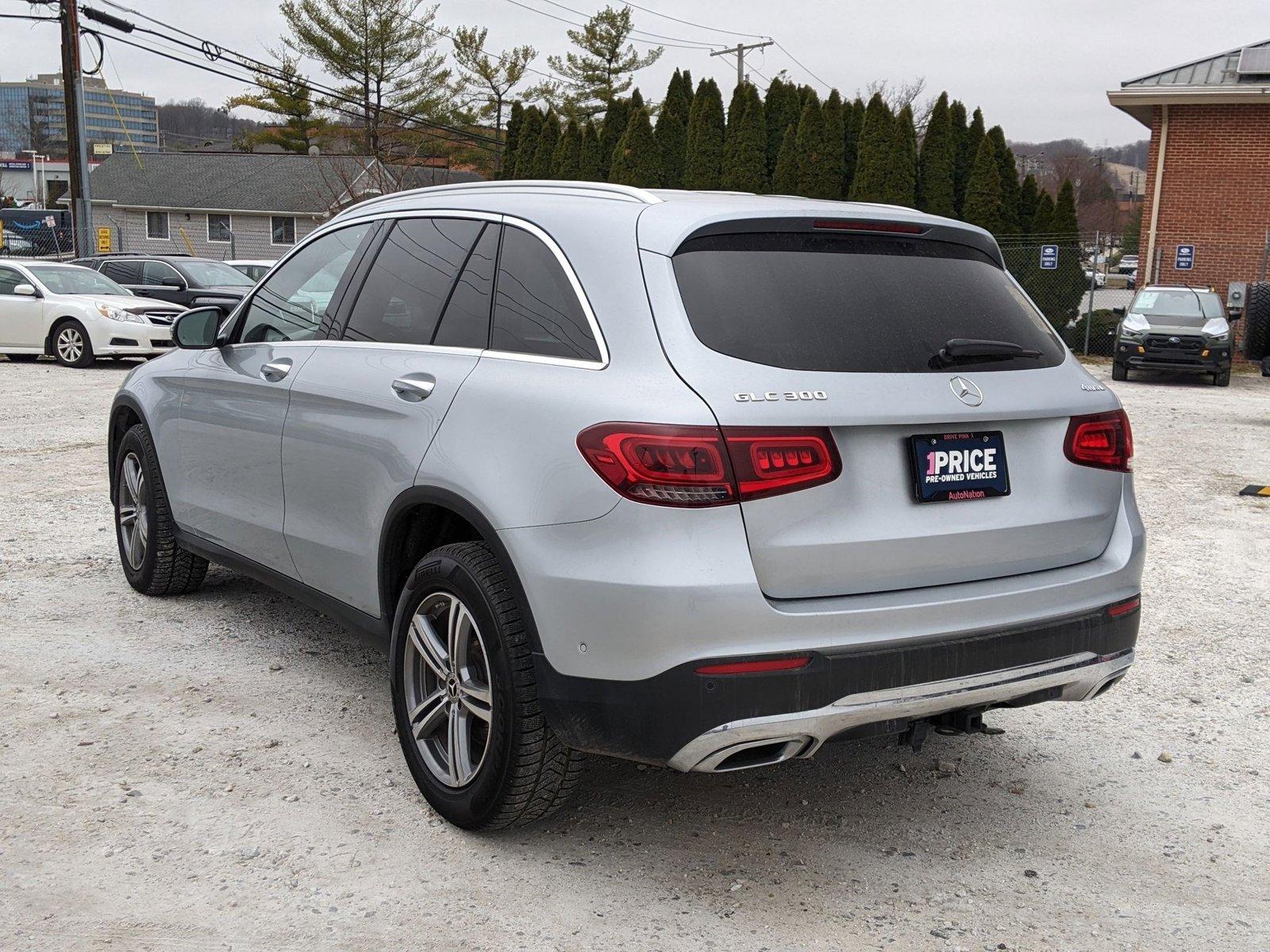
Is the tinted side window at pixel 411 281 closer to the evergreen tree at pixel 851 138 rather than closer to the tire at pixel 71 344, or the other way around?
the tire at pixel 71 344

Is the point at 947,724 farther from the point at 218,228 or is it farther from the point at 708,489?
the point at 218,228

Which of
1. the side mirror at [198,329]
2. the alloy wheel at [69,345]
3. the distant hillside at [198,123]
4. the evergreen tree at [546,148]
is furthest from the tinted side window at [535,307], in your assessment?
the distant hillside at [198,123]

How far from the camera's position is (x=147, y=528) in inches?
226

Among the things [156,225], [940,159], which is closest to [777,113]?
[940,159]

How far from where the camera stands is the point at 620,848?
3.54 m

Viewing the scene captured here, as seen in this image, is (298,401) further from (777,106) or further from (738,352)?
(777,106)

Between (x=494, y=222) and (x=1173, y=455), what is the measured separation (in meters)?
9.66

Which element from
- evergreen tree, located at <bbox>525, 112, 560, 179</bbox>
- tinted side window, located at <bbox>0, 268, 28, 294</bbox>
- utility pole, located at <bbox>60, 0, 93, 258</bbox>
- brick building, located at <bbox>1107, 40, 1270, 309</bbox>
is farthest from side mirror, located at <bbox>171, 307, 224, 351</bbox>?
evergreen tree, located at <bbox>525, 112, 560, 179</bbox>

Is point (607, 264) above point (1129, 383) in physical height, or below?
above

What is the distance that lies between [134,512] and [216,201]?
55284 mm

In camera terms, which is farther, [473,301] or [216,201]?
[216,201]

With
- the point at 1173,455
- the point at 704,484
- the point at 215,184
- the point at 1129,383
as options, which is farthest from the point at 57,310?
the point at 215,184

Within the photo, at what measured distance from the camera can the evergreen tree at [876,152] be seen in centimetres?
2811

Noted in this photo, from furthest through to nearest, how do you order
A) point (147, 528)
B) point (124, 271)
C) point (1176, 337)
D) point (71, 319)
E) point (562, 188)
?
point (124, 271), point (1176, 337), point (71, 319), point (147, 528), point (562, 188)
